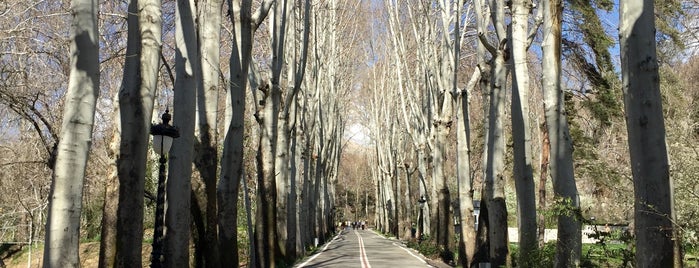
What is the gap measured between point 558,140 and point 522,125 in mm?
2116

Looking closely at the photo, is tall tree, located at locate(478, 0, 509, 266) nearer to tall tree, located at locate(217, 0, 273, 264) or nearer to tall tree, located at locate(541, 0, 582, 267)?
tall tree, located at locate(541, 0, 582, 267)

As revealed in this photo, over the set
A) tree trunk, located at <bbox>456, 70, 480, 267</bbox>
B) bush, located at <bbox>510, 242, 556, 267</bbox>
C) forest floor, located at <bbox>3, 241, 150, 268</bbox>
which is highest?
tree trunk, located at <bbox>456, 70, 480, 267</bbox>

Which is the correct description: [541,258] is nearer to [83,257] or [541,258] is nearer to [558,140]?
[558,140]

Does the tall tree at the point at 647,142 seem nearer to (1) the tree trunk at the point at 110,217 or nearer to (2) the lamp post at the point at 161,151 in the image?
(2) the lamp post at the point at 161,151

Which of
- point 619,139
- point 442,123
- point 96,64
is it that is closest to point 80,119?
point 96,64

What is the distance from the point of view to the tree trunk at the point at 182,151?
9.86m

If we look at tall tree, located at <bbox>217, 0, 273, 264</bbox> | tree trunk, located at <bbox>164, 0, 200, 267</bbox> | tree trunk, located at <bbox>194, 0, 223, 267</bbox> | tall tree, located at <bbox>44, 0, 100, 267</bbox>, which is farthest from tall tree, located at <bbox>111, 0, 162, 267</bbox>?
tall tree, located at <bbox>217, 0, 273, 264</bbox>

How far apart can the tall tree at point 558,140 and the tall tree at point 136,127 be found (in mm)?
5550

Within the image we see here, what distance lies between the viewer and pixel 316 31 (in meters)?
27.3

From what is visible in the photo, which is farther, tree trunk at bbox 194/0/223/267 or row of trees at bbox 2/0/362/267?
tree trunk at bbox 194/0/223/267

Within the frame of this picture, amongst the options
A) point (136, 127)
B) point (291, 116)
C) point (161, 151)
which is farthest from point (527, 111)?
point (291, 116)

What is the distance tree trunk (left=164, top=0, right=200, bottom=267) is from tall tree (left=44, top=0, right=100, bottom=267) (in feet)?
12.6

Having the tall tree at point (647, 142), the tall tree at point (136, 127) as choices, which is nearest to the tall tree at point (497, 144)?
the tall tree at point (136, 127)

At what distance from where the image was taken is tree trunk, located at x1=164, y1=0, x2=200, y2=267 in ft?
32.3
